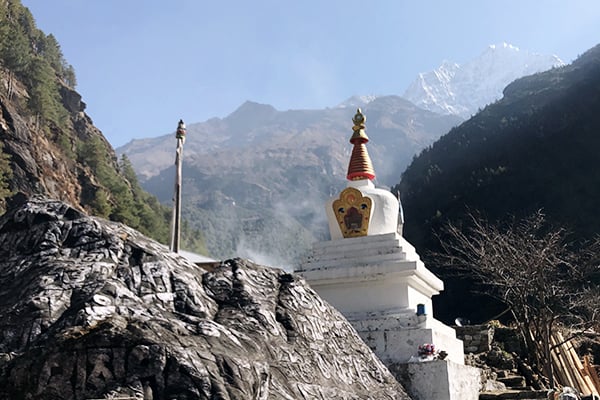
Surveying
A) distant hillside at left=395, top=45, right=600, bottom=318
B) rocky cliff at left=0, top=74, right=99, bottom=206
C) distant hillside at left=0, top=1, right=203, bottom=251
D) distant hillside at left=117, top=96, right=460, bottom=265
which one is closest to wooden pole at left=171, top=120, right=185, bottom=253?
distant hillside at left=0, top=1, right=203, bottom=251

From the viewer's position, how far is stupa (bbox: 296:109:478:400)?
452 inches

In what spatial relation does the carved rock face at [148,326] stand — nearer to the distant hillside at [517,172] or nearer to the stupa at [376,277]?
the stupa at [376,277]

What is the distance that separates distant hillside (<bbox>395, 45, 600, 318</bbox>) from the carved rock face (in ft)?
118

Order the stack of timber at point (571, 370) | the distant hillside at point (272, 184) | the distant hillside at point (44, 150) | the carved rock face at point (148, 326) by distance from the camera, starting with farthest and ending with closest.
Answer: the distant hillside at point (272, 184) → the distant hillside at point (44, 150) → the stack of timber at point (571, 370) → the carved rock face at point (148, 326)

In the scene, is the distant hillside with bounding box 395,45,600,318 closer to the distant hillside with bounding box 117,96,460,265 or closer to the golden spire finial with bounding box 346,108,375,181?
the golden spire finial with bounding box 346,108,375,181

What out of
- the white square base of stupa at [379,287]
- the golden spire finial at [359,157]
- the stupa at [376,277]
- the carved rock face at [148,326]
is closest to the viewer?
the carved rock face at [148,326]

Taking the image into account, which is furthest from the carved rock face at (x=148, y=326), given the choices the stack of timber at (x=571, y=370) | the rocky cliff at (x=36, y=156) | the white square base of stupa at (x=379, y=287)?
the rocky cliff at (x=36, y=156)

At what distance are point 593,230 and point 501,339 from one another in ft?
96.1

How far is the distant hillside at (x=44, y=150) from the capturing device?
40.6 meters

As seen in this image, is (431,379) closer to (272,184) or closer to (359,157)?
(359,157)

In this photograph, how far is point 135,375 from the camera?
5.20m

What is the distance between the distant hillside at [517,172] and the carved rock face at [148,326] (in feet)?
118

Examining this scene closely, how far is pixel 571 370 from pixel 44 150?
37.5m

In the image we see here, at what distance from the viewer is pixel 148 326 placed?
5.52 metres
